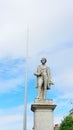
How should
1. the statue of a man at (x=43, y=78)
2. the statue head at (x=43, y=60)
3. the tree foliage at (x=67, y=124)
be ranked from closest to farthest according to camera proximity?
the statue of a man at (x=43, y=78), the statue head at (x=43, y=60), the tree foliage at (x=67, y=124)

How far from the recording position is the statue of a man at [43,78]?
20047 mm

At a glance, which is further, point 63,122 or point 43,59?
point 63,122

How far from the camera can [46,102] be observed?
19.7 meters

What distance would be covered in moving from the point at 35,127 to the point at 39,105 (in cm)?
117

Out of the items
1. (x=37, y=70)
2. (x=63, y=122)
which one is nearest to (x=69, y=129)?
(x=63, y=122)

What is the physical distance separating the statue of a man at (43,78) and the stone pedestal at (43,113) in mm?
Result: 464

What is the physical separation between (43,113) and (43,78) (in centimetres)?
195

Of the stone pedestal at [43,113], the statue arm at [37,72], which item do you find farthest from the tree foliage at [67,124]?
the stone pedestal at [43,113]

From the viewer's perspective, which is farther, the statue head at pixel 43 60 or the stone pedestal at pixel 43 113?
the statue head at pixel 43 60

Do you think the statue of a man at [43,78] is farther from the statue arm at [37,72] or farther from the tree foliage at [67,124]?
the tree foliage at [67,124]

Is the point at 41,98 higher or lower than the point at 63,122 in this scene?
lower

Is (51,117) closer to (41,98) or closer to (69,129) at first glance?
(41,98)

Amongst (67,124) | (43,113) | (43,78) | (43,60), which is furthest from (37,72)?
(67,124)

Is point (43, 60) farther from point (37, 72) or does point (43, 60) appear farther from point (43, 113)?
point (43, 113)
